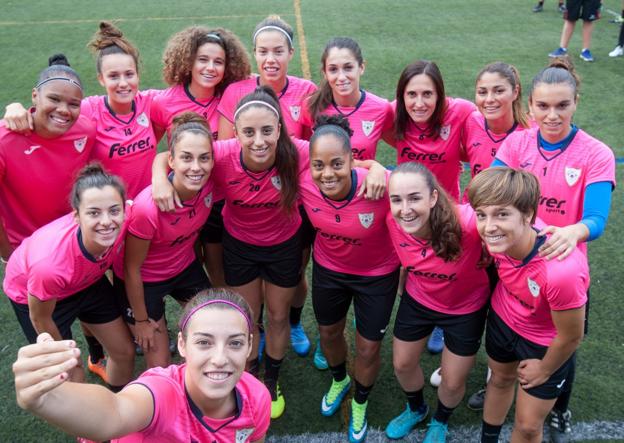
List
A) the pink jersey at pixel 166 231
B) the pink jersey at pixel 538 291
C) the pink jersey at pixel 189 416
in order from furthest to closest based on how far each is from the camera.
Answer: the pink jersey at pixel 166 231, the pink jersey at pixel 538 291, the pink jersey at pixel 189 416

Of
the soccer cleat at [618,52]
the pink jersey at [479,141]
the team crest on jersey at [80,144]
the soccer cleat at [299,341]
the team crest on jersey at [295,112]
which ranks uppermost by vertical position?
the soccer cleat at [618,52]

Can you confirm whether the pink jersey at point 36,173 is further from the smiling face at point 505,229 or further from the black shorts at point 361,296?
the smiling face at point 505,229

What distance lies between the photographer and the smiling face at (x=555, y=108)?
9.64 feet

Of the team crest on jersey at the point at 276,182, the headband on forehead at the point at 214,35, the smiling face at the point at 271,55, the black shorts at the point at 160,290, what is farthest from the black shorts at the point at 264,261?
the headband on forehead at the point at 214,35

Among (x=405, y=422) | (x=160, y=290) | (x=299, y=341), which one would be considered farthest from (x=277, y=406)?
(x=160, y=290)

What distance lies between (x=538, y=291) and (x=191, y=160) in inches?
74.1

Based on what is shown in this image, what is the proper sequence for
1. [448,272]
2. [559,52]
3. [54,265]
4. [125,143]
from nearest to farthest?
[54,265]
[448,272]
[125,143]
[559,52]

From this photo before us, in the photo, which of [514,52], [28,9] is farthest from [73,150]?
[28,9]

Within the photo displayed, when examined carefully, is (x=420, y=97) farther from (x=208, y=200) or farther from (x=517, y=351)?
(x=517, y=351)

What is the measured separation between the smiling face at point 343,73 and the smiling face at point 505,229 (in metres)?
1.49

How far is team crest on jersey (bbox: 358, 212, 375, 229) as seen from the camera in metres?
3.08

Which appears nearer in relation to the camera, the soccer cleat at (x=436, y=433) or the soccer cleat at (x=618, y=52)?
the soccer cleat at (x=436, y=433)

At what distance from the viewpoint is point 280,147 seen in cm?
322

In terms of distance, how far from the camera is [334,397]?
3656 mm
